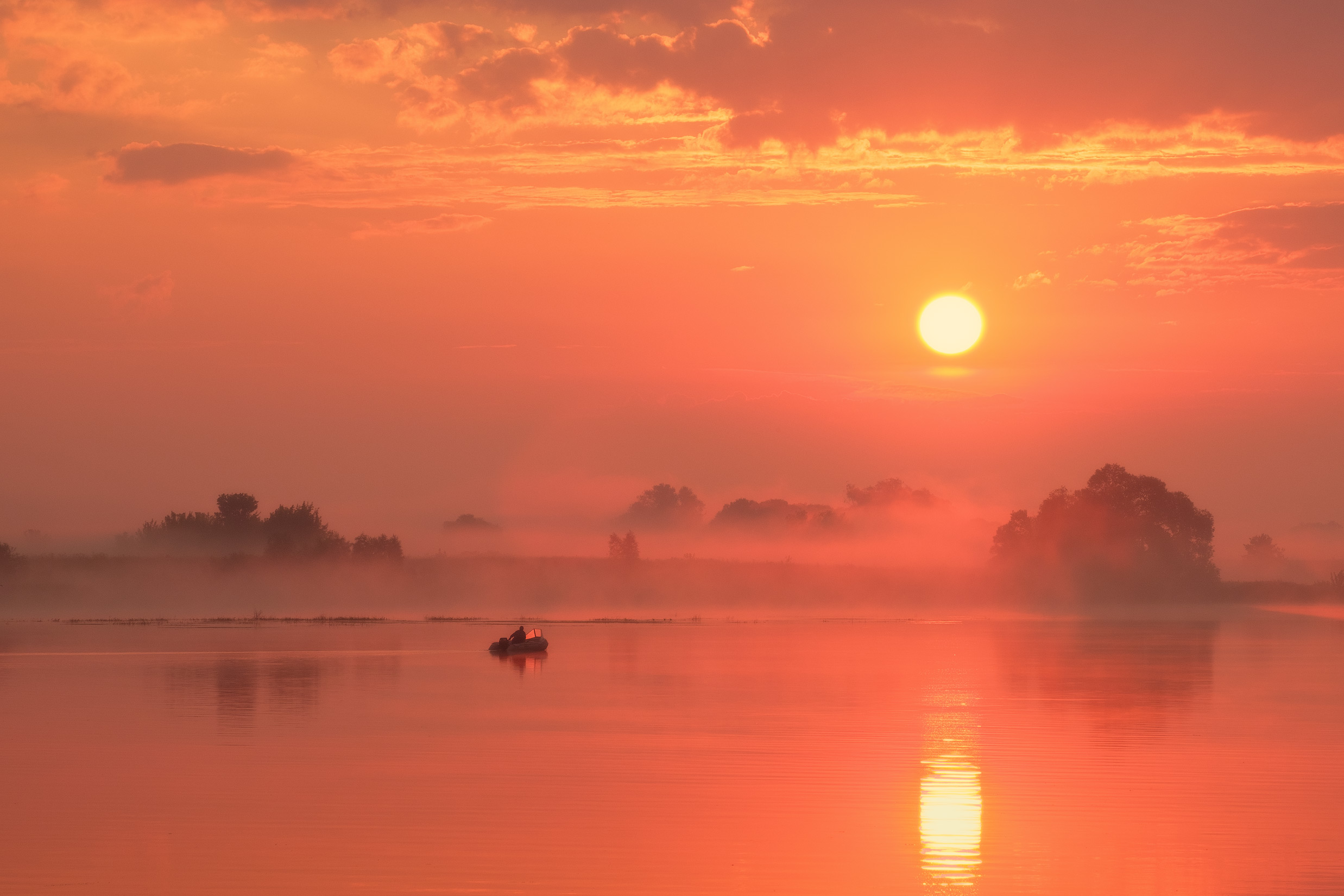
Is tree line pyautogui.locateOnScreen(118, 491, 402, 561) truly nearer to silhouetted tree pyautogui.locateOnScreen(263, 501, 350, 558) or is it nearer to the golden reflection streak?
silhouetted tree pyautogui.locateOnScreen(263, 501, 350, 558)

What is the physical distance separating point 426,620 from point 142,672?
4835cm

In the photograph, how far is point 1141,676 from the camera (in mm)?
46031

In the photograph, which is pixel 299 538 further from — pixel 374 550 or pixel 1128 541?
pixel 1128 541

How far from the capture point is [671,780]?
2372 centimetres

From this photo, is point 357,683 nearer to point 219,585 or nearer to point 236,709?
point 236,709

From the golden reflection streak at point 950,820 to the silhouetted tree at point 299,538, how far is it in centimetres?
10198

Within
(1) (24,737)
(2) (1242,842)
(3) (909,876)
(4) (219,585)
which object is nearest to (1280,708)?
(2) (1242,842)

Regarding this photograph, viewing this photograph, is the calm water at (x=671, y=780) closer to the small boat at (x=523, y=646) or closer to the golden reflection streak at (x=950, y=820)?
the golden reflection streak at (x=950, y=820)

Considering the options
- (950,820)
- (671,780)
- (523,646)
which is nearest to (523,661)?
(523,646)

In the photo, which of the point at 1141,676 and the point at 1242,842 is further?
the point at 1141,676

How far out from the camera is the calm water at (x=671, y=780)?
17141 mm

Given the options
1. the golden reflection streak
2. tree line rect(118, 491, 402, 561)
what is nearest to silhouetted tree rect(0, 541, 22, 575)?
tree line rect(118, 491, 402, 561)

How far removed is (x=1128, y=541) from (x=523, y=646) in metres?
73.9

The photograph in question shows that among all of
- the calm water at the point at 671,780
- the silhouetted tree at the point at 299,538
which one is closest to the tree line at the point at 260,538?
the silhouetted tree at the point at 299,538
